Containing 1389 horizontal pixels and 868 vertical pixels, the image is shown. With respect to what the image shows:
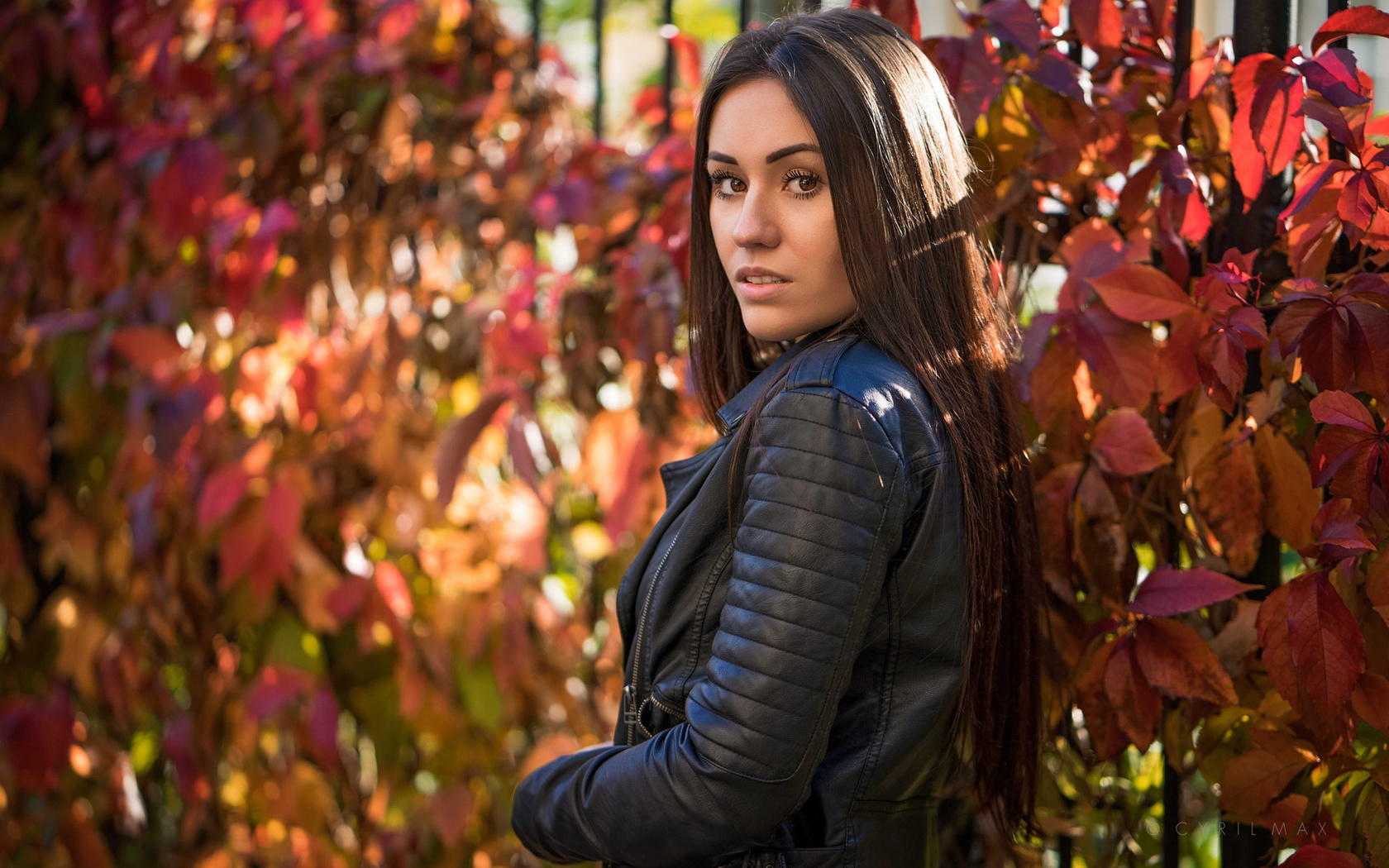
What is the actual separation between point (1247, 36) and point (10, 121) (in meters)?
2.73

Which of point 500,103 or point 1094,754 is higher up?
point 500,103

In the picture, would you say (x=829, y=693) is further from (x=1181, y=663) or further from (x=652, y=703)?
(x=1181, y=663)

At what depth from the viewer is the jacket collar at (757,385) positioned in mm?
1128

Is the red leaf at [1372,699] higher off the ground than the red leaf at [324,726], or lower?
higher

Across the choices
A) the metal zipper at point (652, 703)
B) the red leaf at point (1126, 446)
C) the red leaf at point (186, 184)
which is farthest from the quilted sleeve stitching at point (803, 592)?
the red leaf at point (186, 184)

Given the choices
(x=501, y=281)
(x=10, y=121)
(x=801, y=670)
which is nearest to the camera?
(x=801, y=670)

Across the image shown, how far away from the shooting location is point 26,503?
2.73 m

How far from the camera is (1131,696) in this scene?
1.15m

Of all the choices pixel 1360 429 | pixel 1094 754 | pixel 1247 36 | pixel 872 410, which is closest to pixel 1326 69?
pixel 1247 36

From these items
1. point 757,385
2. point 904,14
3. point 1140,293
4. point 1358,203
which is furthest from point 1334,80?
point 757,385

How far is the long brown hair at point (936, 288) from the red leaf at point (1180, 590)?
0.37 feet

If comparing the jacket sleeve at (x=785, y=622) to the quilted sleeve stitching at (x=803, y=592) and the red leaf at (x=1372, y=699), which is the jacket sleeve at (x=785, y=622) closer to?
the quilted sleeve stitching at (x=803, y=592)

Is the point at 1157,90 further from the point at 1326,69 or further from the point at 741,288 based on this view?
the point at 741,288

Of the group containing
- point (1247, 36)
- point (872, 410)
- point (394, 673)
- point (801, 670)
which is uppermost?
point (1247, 36)
